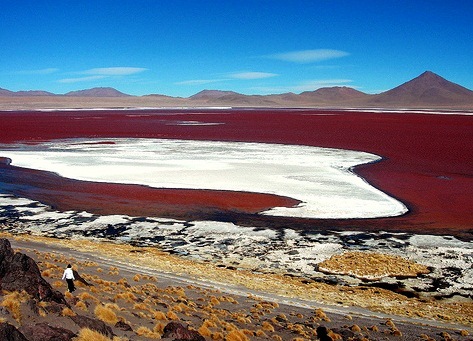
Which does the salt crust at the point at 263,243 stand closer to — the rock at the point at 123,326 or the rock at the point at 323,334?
the rock at the point at 323,334

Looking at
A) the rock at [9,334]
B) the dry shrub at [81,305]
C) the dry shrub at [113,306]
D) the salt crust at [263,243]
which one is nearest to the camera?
the rock at [9,334]

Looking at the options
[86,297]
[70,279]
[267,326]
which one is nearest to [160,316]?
[86,297]

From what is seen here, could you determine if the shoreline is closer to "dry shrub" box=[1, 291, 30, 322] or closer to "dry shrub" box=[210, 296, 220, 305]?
"dry shrub" box=[210, 296, 220, 305]

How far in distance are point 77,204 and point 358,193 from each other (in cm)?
1400

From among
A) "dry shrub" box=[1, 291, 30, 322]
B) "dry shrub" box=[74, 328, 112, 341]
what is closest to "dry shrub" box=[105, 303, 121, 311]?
"dry shrub" box=[1, 291, 30, 322]

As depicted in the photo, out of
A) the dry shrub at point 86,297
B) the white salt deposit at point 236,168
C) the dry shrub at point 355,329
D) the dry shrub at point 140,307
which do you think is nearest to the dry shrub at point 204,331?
the dry shrub at point 140,307

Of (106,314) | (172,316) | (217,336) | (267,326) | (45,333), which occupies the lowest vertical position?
(267,326)

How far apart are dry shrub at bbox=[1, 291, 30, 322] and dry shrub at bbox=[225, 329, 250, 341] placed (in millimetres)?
3720

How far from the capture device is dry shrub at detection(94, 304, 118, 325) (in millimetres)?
8969

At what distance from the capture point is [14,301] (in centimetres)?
800

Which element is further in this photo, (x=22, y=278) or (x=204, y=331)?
(x=204, y=331)

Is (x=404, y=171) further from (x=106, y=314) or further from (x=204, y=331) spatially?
(x=106, y=314)

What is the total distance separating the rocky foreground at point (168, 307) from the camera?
8.18 m

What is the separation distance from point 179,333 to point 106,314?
1.46 m
